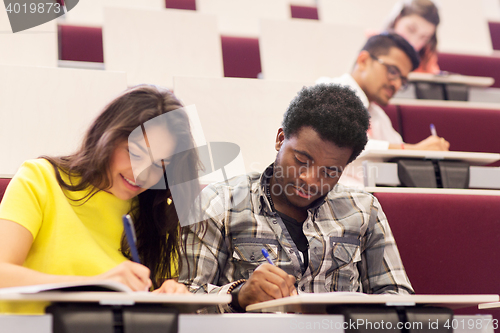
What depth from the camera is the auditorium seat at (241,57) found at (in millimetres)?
1080

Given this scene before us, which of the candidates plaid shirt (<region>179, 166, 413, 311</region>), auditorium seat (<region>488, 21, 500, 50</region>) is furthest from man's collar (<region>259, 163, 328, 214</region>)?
auditorium seat (<region>488, 21, 500, 50</region>)

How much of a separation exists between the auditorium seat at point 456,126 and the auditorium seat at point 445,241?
335 millimetres

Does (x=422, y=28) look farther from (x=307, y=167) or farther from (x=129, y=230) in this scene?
(x=129, y=230)

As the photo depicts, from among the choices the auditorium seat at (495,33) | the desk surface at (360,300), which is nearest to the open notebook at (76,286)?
the desk surface at (360,300)

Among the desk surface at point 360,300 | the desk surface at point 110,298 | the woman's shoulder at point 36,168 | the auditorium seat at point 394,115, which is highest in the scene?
the auditorium seat at point 394,115

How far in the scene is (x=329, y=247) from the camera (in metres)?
0.55

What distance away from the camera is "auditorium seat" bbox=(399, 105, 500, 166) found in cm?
99

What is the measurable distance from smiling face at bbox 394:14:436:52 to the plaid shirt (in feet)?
2.14

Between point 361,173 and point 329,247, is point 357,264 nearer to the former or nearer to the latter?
point 329,247

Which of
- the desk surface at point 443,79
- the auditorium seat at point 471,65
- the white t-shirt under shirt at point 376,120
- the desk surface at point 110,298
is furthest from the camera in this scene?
the auditorium seat at point 471,65

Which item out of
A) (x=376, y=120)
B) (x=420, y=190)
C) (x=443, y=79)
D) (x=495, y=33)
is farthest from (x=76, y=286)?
(x=495, y=33)

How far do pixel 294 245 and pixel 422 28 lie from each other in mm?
773

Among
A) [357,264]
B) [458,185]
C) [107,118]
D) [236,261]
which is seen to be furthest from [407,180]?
[107,118]

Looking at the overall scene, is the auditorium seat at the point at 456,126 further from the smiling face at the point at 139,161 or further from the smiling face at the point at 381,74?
the smiling face at the point at 139,161
